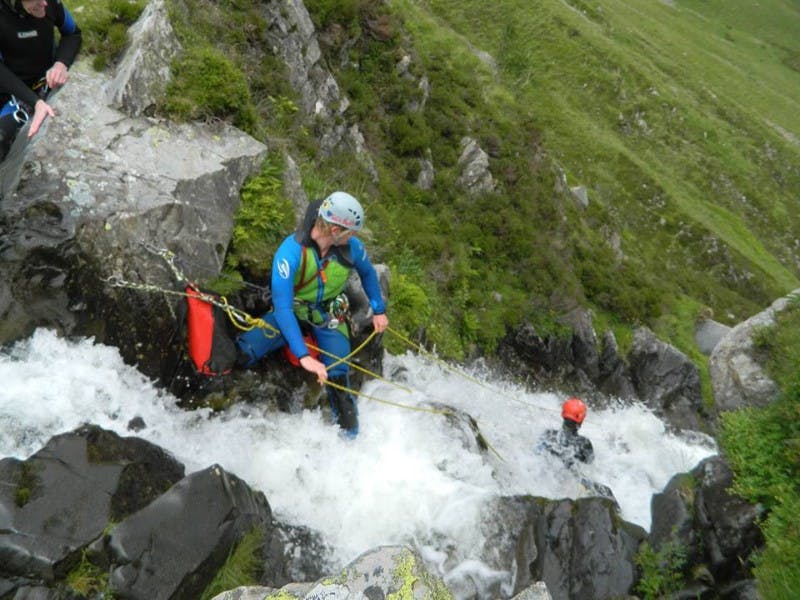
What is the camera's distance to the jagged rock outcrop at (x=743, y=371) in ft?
29.5

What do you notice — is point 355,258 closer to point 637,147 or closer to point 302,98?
point 302,98

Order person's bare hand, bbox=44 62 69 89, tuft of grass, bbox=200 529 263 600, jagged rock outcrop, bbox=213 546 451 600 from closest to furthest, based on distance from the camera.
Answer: jagged rock outcrop, bbox=213 546 451 600 < tuft of grass, bbox=200 529 263 600 < person's bare hand, bbox=44 62 69 89

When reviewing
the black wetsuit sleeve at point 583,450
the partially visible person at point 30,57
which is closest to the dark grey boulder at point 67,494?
the partially visible person at point 30,57

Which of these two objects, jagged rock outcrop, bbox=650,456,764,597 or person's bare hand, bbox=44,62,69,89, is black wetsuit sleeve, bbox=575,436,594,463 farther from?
person's bare hand, bbox=44,62,69,89

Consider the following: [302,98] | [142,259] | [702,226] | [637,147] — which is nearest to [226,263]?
[142,259]

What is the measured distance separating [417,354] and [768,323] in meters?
7.16

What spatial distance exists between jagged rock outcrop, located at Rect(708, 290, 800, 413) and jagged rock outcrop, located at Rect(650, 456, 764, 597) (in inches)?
55.8

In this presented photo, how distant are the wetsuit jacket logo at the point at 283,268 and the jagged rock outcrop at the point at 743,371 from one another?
7.71 m

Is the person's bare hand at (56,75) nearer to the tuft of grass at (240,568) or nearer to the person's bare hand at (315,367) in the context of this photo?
the person's bare hand at (315,367)

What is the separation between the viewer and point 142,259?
326 inches

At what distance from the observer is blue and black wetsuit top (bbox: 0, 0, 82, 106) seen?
7.20 metres

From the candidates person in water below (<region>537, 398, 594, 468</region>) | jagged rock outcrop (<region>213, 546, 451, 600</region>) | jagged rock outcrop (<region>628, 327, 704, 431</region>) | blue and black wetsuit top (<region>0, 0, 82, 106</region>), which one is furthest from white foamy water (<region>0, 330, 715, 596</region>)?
jagged rock outcrop (<region>628, 327, 704, 431</region>)

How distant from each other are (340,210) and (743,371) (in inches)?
299

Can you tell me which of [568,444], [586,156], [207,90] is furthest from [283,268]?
[586,156]
